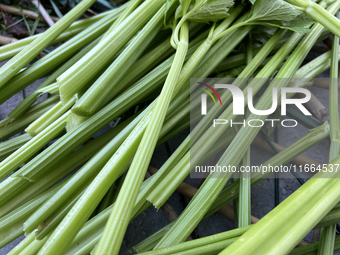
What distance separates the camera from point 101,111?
803 millimetres

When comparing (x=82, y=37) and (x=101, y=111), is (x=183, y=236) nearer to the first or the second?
(x=101, y=111)

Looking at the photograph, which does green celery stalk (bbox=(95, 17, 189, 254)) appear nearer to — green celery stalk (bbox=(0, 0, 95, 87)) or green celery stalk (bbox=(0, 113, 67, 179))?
green celery stalk (bbox=(0, 113, 67, 179))

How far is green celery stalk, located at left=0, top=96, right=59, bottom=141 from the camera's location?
985mm

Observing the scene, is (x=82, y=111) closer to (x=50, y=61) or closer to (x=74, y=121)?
(x=74, y=121)

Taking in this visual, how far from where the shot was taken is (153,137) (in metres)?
0.62

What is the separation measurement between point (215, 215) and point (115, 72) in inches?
23.9

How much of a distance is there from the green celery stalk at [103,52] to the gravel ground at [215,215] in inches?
19.2

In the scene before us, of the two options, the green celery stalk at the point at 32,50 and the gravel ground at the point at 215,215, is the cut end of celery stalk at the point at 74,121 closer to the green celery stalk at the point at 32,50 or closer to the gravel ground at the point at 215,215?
the green celery stalk at the point at 32,50

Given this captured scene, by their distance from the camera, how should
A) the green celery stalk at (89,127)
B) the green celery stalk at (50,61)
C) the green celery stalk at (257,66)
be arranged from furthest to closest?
the green celery stalk at (50,61) → the green celery stalk at (257,66) → the green celery stalk at (89,127)

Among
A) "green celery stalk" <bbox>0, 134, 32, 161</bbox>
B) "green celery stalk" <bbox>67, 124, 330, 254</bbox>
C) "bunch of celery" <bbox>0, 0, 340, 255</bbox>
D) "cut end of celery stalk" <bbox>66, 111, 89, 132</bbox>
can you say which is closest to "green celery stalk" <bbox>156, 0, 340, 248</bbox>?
"bunch of celery" <bbox>0, 0, 340, 255</bbox>

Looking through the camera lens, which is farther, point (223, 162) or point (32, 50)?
point (32, 50)

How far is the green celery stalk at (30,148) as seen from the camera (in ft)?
2.44

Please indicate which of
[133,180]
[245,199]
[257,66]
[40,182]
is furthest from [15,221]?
[257,66]

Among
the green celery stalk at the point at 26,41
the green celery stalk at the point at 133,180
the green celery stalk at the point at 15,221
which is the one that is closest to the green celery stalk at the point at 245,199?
the green celery stalk at the point at 133,180
